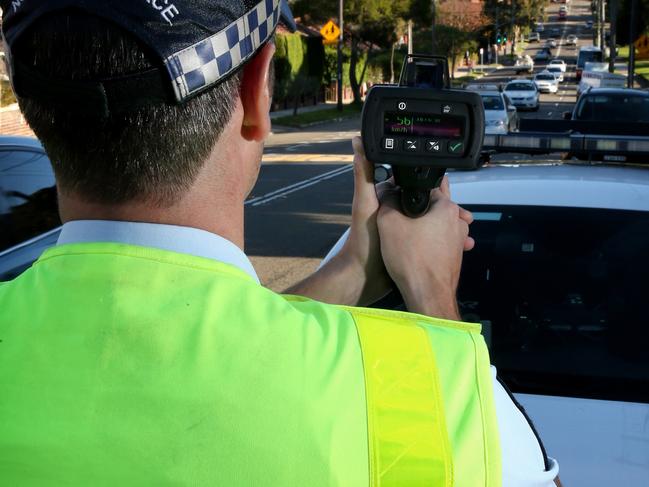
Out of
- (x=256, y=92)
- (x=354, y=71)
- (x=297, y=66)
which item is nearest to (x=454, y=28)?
(x=354, y=71)

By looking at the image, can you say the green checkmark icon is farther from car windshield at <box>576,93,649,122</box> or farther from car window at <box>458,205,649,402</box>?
car windshield at <box>576,93,649,122</box>

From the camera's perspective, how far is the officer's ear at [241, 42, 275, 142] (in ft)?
4.39

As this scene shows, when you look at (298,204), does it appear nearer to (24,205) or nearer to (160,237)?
(24,205)

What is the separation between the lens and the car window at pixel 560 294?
3.20m

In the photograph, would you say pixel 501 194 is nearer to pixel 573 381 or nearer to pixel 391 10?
pixel 573 381

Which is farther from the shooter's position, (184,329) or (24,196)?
(24,196)

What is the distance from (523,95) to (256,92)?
4589 cm

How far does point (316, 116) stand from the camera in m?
41.7

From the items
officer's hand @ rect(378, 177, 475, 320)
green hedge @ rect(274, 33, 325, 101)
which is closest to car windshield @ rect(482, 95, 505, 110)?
green hedge @ rect(274, 33, 325, 101)

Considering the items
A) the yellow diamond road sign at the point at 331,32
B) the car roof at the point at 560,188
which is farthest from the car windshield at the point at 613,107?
the yellow diamond road sign at the point at 331,32

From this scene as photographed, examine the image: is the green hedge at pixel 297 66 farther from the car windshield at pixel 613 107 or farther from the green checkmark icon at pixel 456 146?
the green checkmark icon at pixel 456 146

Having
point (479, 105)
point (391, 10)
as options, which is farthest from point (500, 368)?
point (391, 10)

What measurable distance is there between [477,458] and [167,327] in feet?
1.24

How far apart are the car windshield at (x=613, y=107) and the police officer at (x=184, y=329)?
1760 cm
